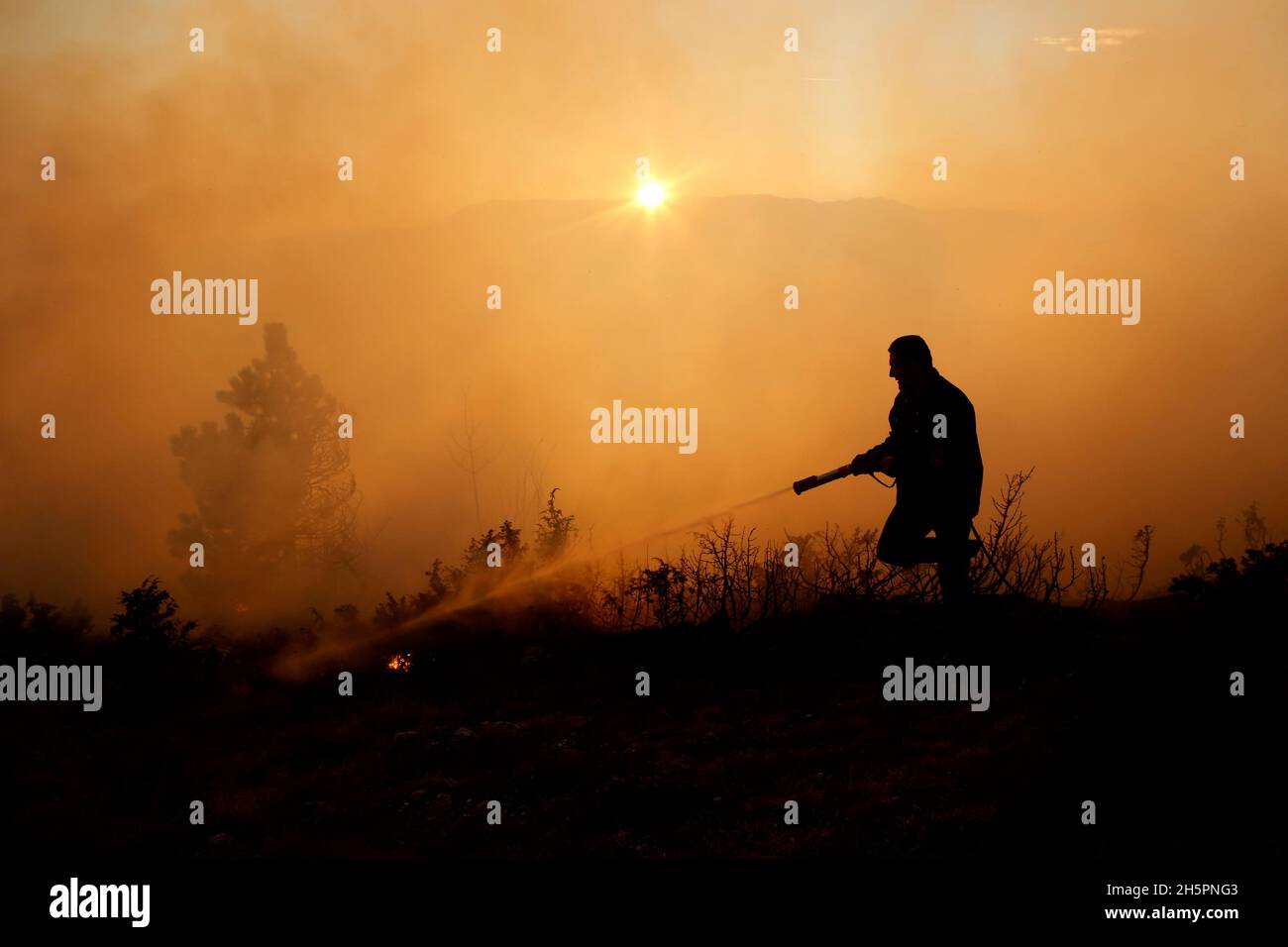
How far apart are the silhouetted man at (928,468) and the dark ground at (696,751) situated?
101 centimetres

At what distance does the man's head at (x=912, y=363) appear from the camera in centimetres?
943

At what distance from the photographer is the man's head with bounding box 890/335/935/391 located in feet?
30.9

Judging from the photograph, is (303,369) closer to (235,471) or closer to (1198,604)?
(235,471)

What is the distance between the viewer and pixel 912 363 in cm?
942

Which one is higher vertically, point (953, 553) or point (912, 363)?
point (912, 363)

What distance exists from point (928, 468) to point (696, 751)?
11.1ft

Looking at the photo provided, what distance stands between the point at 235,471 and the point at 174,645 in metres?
22.1

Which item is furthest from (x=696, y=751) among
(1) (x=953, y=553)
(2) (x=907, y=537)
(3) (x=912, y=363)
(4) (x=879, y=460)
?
(3) (x=912, y=363)

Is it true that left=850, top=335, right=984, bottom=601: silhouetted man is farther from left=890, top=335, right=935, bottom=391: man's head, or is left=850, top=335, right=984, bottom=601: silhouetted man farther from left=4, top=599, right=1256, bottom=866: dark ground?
left=4, top=599, right=1256, bottom=866: dark ground

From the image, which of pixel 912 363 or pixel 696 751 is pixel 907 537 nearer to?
pixel 912 363
